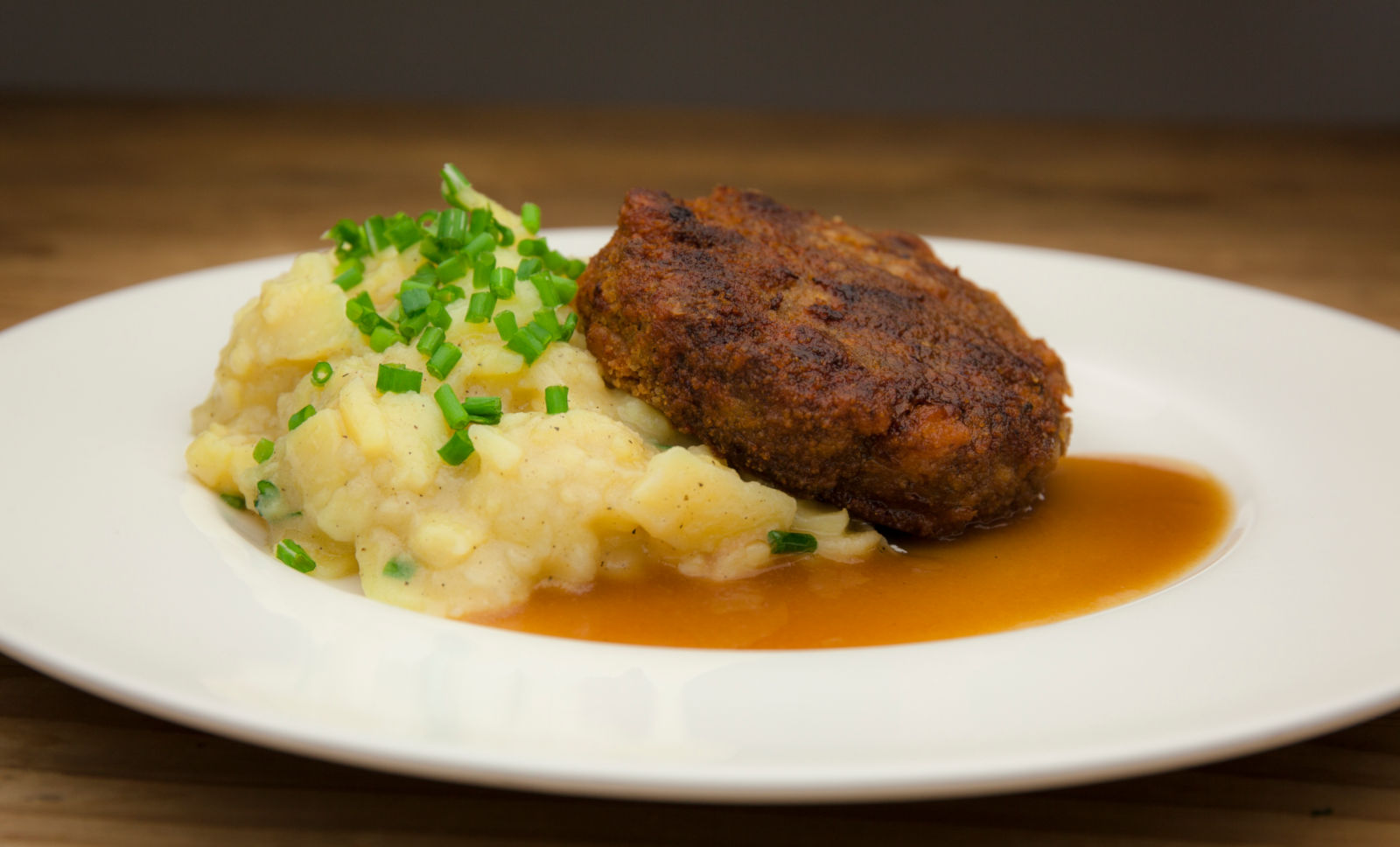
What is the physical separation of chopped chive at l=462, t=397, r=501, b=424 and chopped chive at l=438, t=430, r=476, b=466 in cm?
11

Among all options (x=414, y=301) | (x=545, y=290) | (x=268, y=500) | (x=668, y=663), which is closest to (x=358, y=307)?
(x=414, y=301)

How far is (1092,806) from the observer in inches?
108

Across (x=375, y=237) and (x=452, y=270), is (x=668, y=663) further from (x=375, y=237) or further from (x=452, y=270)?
(x=375, y=237)

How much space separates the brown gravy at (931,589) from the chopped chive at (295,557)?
528 millimetres

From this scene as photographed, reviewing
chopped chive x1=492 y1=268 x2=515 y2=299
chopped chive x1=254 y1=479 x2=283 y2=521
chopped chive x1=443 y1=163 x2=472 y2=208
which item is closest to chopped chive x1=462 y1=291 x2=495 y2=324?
chopped chive x1=492 y1=268 x2=515 y2=299

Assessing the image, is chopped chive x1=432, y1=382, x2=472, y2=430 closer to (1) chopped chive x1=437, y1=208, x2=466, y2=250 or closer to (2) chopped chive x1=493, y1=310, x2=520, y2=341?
(2) chopped chive x1=493, y1=310, x2=520, y2=341

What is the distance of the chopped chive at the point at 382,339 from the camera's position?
377cm

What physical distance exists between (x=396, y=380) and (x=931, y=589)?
1.57m

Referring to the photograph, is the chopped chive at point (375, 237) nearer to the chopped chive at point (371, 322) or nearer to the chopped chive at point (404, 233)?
the chopped chive at point (404, 233)

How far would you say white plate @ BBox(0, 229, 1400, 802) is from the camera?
7.56 feet

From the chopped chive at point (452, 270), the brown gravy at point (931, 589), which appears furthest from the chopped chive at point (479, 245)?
the brown gravy at point (931, 589)

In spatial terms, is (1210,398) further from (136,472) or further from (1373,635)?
(136,472)

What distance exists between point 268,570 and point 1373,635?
8.40 feet

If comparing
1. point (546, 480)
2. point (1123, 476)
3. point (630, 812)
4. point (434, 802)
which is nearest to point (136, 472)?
point (546, 480)
